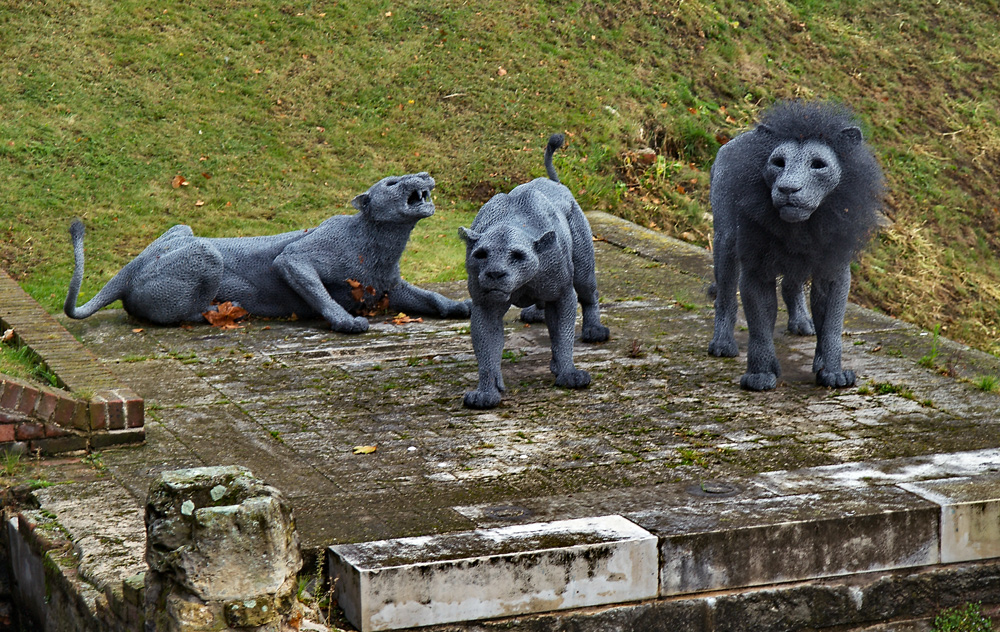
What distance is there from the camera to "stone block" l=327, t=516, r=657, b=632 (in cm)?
421

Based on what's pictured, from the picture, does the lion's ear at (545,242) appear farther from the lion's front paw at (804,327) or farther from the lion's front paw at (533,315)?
the lion's front paw at (804,327)

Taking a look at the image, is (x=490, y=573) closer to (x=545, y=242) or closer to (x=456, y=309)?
(x=545, y=242)

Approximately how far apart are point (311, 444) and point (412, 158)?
735 centimetres

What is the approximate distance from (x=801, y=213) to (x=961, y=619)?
2202mm

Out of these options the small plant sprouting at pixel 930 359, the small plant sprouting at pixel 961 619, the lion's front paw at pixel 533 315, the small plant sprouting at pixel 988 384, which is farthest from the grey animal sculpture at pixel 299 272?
the small plant sprouting at pixel 961 619

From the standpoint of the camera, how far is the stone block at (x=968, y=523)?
489 cm

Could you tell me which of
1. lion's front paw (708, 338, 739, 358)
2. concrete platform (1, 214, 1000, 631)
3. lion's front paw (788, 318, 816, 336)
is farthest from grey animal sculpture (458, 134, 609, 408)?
lion's front paw (788, 318, 816, 336)

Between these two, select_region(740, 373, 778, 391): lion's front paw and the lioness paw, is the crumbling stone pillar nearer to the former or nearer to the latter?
select_region(740, 373, 778, 391): lion's front paw

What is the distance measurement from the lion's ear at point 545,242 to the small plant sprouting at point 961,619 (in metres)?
2.71

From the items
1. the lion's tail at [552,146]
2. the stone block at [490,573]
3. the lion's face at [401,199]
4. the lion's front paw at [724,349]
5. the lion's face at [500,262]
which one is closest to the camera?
the stone block at [490,573]

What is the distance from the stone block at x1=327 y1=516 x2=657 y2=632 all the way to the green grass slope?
6084 millimetres

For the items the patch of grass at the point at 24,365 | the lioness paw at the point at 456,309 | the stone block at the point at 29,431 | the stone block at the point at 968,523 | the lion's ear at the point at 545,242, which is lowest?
the stone block at the point at 968,523

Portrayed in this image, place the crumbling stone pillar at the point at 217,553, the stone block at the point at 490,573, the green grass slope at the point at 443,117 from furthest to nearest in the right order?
the green grass slope at the point at 443,117 < the stone block at the point at 490,573 < the crumbling stone pillar at the point at 217,553

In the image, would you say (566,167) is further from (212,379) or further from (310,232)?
(212,379)
